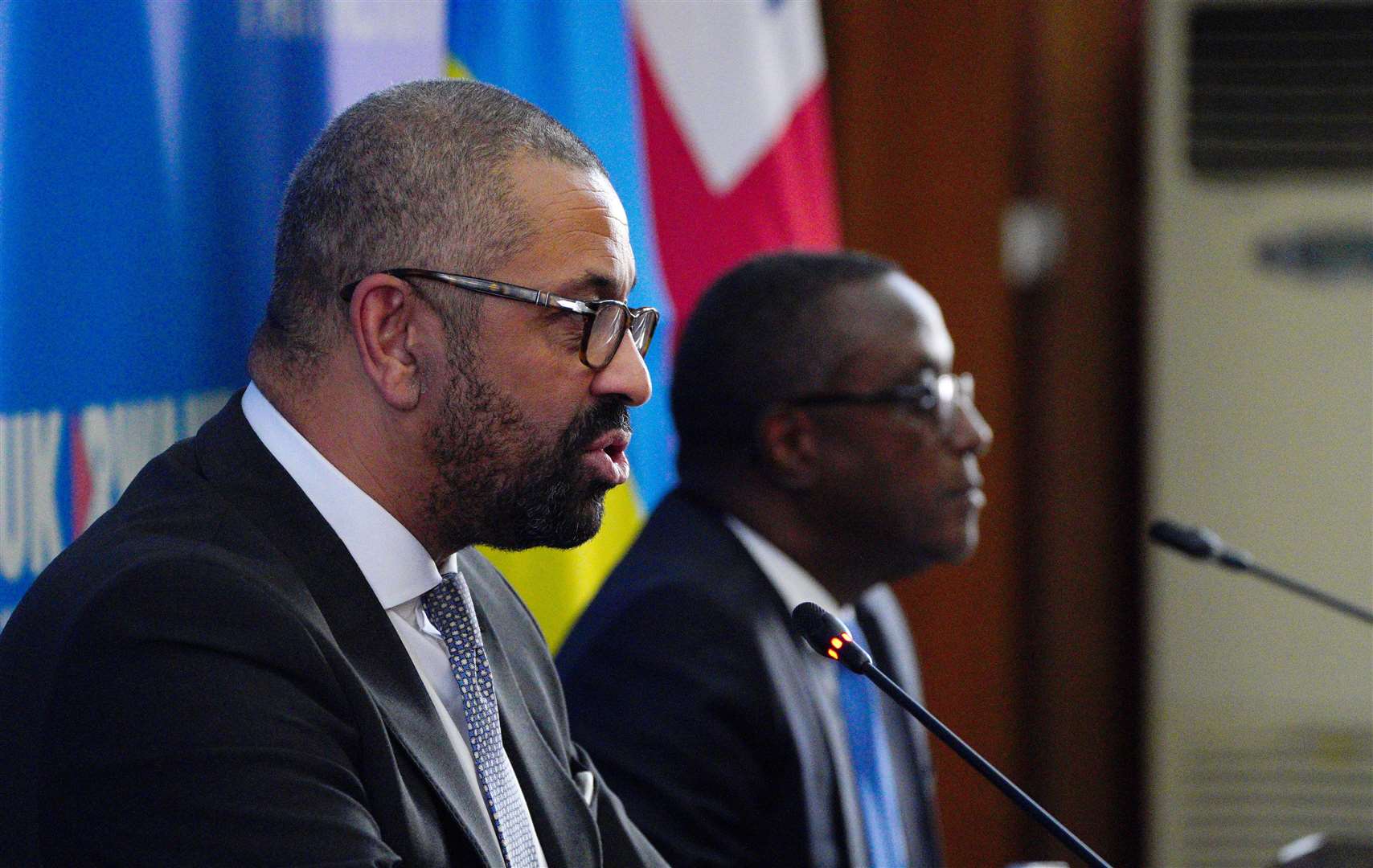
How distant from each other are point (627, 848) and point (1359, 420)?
2267mm

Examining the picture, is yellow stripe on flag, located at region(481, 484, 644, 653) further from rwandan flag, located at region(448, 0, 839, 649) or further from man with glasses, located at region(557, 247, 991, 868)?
man with glasses, located at region(557, 247, 991, 868)

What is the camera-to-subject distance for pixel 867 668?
129 centimetres

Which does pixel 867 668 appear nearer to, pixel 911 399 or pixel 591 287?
pixel 591 287

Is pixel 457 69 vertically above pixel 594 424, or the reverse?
pixel 457 69

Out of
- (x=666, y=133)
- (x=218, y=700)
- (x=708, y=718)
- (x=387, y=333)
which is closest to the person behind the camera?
(x=218, y=700)

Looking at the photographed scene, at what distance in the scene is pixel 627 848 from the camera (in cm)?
141

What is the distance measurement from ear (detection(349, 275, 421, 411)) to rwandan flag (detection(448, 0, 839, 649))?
30.6 inches

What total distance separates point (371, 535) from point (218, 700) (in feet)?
0.84

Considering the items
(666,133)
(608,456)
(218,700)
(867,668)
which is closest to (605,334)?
(608,456)

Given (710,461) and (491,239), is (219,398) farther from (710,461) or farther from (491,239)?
(710,461)

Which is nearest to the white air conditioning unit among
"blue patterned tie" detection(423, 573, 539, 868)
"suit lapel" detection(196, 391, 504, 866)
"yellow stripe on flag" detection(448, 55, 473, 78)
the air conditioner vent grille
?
the air conditioner vent grille

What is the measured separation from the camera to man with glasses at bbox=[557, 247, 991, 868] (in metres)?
1.88

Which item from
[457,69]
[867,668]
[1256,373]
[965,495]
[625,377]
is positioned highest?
[457,69]

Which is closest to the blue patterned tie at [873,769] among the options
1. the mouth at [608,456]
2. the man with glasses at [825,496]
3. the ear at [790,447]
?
the man with glasses at [825,496]
